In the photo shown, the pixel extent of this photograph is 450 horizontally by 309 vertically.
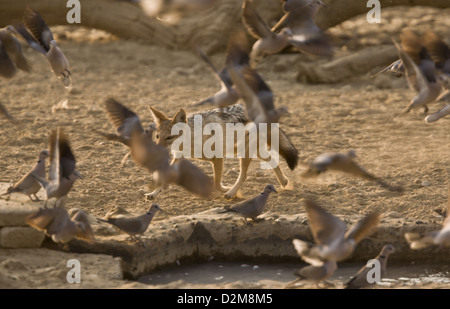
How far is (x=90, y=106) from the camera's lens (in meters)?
11.3

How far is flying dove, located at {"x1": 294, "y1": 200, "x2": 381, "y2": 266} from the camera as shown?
5477 mm

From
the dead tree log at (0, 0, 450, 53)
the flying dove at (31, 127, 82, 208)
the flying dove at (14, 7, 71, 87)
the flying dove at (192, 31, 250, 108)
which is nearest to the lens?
the flying dove at (31, 127, 82, 208)

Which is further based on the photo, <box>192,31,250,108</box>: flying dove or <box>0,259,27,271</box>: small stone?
<box>192,31,250,108</box>: flying dove

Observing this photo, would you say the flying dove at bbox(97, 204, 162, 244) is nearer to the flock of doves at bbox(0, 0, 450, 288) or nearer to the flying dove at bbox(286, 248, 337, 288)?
the flock of doves at bbox(0, 0, 450, 288)

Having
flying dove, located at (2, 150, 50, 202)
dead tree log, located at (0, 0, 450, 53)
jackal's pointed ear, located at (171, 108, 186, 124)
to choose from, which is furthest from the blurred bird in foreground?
dead tree log, located at (0, 0, 450, 53)

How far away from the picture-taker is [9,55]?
7652 millimetres

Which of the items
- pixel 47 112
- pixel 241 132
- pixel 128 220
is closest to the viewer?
pixel 128 220

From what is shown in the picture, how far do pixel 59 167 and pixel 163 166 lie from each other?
3.33 ft

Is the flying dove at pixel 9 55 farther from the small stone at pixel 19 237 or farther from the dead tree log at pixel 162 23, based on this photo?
the dead tree log at pixel 162 23

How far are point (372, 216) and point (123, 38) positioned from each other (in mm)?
9742

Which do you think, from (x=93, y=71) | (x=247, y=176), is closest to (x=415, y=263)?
(x=247, y=176)

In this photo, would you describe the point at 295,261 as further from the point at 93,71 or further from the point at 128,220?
the point at 93,71

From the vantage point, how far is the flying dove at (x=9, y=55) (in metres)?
7.17

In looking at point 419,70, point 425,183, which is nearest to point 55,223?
point 419,70
